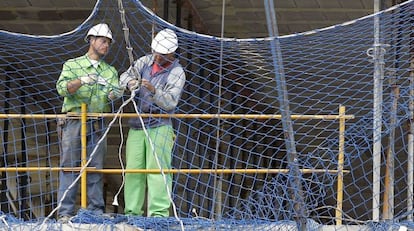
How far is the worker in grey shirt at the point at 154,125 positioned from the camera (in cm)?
943

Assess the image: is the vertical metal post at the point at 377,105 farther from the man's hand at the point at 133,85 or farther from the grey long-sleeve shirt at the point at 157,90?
the man's hand at the point at 133,85

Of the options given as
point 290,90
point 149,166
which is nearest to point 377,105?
point 149,166

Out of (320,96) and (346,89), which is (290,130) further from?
(320,96)

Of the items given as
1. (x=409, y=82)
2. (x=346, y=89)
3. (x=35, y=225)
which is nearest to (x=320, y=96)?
(x=346, y=89)

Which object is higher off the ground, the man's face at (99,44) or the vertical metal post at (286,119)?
the man's face at (99,44)

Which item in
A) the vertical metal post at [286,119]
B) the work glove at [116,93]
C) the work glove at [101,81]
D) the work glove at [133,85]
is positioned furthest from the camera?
the work glove at [101,81]

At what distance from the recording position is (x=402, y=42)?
→ 38.0 ft

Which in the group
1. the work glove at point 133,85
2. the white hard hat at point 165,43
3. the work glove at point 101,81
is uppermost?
the white hard hat at point 165,43

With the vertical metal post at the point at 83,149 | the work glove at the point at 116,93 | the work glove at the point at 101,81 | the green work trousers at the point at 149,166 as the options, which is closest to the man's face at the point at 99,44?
the work glove at the point at 101,81

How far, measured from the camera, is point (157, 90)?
946cm

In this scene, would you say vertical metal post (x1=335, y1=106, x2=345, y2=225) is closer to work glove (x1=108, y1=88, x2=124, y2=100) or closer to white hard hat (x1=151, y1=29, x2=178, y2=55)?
white hard hat (x1=151, y1=29, x2=178, y2=55)

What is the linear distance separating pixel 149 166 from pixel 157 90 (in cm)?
70

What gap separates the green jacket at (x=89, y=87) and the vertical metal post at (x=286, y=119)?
6.12 feet

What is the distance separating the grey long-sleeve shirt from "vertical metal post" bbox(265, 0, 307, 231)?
1261 millimetres
